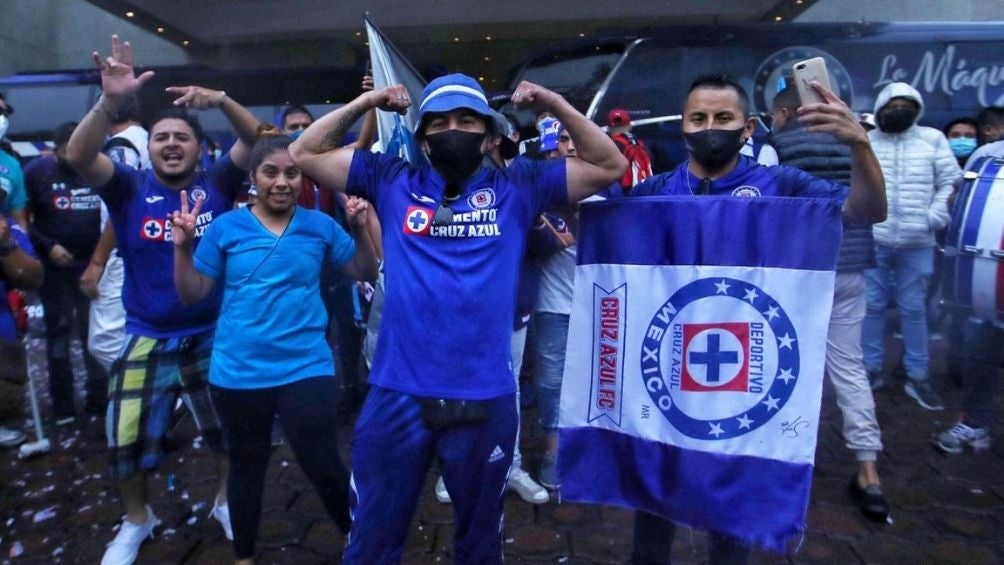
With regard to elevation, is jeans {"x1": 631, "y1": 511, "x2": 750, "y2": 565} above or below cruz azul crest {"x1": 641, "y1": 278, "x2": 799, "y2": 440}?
below

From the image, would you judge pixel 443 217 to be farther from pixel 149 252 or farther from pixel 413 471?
pixel 149 252

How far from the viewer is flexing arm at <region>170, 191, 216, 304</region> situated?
9.47 feet

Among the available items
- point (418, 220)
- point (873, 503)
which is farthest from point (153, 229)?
point (873, 503)

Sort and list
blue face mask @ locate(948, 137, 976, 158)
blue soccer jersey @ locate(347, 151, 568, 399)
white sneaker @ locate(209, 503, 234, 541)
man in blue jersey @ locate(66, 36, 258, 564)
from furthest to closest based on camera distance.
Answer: blue face mask @ locate(948, 137, 976, 158), white sneaker @ locate(209, 503, 234, 541), man in blue jersey @ locate(66, 36, 258, 564), blue soccer jersey @ locate(347, 151, 568, 399)

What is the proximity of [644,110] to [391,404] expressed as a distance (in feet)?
17.2

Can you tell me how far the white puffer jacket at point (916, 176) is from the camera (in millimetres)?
4961

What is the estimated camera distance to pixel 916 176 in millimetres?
5004

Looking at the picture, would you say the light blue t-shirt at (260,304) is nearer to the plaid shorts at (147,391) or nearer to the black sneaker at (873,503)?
the plaid shorts at (147,391)

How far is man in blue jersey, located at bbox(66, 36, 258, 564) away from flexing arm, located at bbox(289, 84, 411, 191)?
874mm

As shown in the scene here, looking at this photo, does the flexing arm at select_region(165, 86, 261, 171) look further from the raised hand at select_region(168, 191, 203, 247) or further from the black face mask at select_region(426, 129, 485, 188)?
the black face mask at select_region(426, 129, 485, 188)

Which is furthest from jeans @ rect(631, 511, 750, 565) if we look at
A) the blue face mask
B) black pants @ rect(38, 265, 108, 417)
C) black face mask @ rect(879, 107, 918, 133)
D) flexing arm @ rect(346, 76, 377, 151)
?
the blue face mask

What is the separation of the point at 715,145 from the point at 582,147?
411mm

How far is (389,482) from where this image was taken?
239cm

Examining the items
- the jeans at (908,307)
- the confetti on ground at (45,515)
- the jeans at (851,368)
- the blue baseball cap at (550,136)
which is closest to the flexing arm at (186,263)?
the confetti on ground at (45,515)
